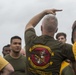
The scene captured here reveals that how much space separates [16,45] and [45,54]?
4172mm

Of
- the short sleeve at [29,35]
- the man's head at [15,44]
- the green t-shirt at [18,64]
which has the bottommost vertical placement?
the green t-shirt at [18,64]

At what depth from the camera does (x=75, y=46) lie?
427 cm

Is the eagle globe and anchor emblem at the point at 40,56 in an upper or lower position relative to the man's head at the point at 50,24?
lower

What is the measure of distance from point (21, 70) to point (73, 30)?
12.3 feet

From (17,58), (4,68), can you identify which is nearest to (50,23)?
(4,68)

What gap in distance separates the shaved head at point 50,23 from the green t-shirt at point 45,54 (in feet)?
0.41

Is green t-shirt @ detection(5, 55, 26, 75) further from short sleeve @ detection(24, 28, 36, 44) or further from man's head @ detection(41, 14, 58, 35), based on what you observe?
man's head @ detection(41, 14, 58, 35)

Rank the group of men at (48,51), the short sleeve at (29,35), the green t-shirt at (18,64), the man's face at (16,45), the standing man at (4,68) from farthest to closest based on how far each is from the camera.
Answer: the man's face at (16,45)
the green t-shirt at (18,64)
the standing man at (4,68)
the short sleeve at (29,35)
the group of men at (48,51)

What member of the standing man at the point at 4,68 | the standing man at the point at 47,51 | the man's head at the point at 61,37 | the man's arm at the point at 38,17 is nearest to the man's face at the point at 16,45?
the man's head at the point at 61,37

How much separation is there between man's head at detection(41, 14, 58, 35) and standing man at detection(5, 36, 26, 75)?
3.52 metres

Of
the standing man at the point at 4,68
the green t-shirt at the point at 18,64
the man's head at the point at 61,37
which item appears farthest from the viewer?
the man's head at the point at 61,37

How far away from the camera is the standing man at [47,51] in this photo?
175 inches

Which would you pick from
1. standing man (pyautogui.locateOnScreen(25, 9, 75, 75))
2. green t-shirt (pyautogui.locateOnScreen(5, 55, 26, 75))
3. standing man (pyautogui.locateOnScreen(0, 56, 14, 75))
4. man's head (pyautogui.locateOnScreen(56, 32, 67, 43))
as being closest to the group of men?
standing man (pyautogui.locateOnScreen(25, 9, 75, 75))

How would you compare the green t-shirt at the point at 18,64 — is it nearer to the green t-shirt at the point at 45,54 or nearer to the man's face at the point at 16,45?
the man's face at the point at 16,45
